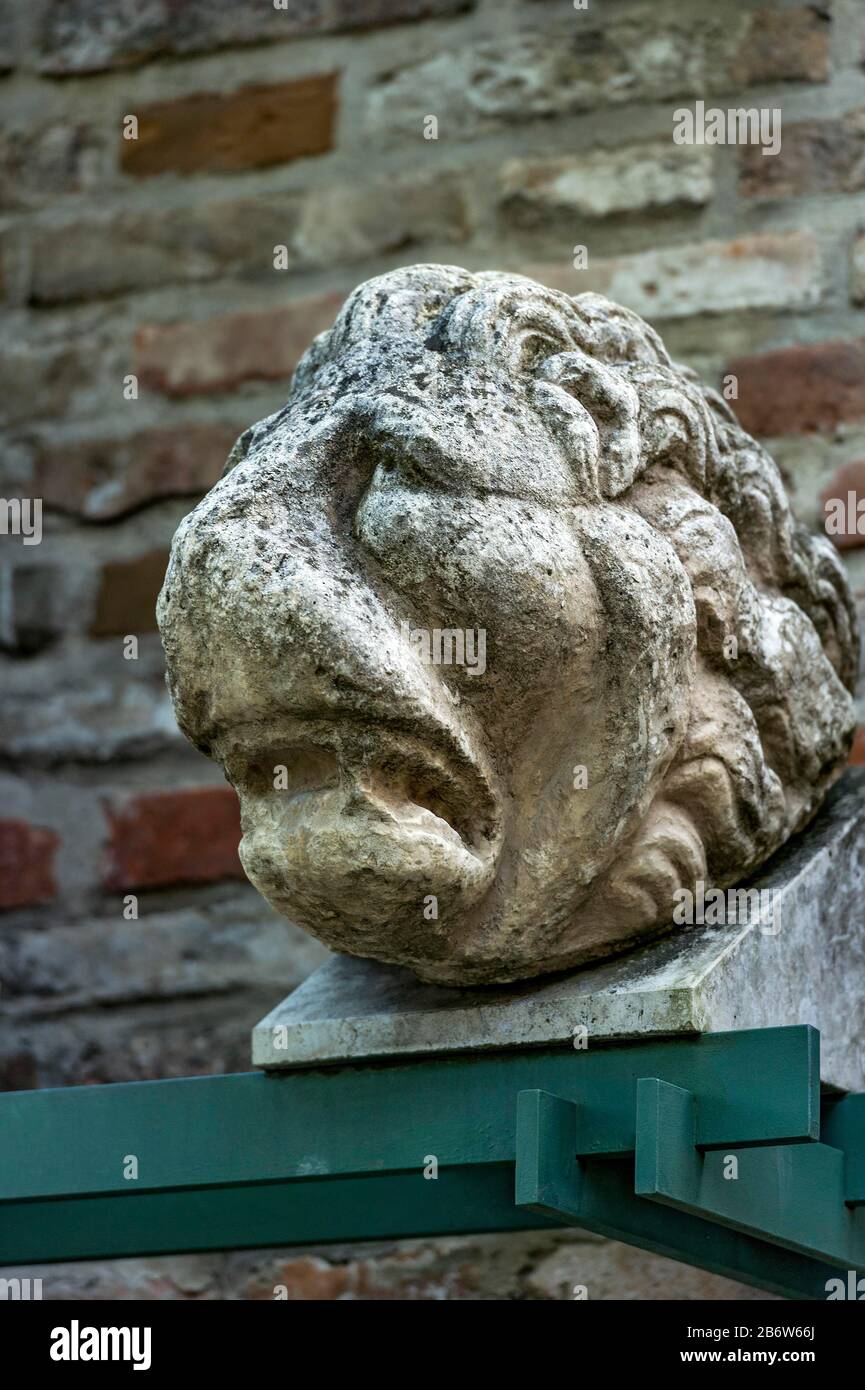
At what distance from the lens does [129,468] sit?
236cm

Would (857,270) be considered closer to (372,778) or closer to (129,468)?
(129,468)

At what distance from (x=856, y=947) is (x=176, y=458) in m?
1.06

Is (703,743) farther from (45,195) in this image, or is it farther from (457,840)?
(45,195)

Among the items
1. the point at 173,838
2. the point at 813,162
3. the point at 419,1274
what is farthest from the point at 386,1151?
the point at 813,162

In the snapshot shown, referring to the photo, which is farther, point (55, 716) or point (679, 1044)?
point (55, 716)

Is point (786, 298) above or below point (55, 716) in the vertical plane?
above

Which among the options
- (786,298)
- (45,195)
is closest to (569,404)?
(786,298)

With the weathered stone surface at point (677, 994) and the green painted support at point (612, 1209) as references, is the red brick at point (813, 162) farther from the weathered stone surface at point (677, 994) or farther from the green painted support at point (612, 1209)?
the green painted support at point (612, 1209)

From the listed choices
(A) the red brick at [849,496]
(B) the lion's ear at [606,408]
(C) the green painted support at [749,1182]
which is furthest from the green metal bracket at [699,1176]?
(A) the red brick at [849,496]

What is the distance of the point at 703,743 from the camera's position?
1.40 meters

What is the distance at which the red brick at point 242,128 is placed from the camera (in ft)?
7.86

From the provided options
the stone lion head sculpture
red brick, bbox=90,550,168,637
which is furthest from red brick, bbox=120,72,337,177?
the stone lion head sculpture
